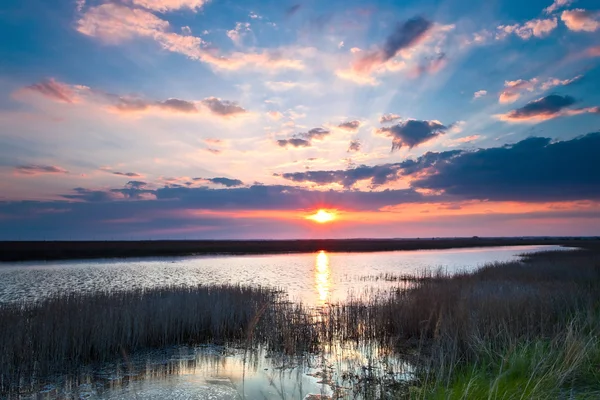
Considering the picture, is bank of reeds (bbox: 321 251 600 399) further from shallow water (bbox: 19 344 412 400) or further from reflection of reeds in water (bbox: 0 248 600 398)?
shallow water (bbox: 19 344 412 400)

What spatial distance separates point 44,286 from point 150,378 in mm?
19809

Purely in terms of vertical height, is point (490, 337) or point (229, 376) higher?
point (490, 337)

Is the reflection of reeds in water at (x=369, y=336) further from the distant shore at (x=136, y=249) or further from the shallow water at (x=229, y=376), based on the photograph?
the distant shore at (x=136, y=249)

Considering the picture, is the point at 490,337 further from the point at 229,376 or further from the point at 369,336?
the point at 229,376

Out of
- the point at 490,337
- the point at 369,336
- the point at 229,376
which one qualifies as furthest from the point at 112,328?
the point at 490,337

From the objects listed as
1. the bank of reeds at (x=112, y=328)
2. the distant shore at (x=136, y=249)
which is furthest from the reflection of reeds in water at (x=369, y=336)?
the distant shore at (x=136, y=249)

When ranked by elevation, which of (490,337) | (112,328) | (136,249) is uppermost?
(136,249)

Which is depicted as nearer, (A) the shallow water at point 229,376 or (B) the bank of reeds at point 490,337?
(B) the bank of reeds at point 490,337

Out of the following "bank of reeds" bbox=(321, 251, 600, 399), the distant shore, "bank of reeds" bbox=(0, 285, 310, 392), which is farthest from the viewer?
the distant shore

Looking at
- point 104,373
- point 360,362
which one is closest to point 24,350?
point 104,373

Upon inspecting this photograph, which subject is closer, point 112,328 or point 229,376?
point 229,376

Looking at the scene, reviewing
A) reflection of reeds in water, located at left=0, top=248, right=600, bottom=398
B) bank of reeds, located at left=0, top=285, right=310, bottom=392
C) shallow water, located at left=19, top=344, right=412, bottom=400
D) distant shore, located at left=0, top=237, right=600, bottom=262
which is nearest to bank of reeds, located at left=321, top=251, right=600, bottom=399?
reflection of reeds in water, located at left=0, top=248, right=600, bottom=398

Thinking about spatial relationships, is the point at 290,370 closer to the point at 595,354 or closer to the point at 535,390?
the point at 535,390

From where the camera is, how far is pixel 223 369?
33.6ft
